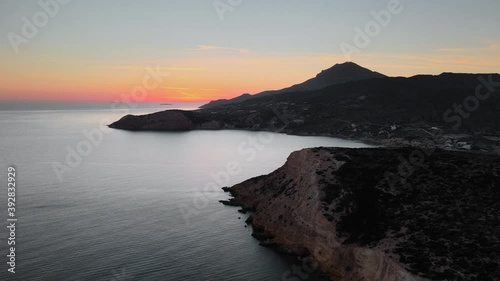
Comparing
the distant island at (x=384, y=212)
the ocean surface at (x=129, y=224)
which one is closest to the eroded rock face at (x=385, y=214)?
the distant island at (x=384, y=212)

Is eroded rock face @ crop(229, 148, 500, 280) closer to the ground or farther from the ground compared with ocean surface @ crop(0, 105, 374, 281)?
farther from the ground

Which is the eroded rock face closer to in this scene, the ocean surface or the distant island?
the distant island

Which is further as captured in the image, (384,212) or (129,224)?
(129,224)

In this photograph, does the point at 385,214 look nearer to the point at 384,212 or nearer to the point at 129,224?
the point at 384,212

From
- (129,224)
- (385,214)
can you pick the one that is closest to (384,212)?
(385,214)

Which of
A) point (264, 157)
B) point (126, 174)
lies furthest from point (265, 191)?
point (264, 157)

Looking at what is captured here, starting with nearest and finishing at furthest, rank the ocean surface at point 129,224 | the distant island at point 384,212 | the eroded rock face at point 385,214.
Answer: the eroded rock face at point 385,214
the distant island at point 384,212
the ocean surface at point 129,224

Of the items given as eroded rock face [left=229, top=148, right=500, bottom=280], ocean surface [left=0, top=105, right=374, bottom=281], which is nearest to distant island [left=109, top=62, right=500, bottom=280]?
eroded rock face [left=229, top=148, right=500, bottom=280]

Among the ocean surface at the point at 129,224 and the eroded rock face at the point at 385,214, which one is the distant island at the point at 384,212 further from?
the ocean surface at the point at 129,224
